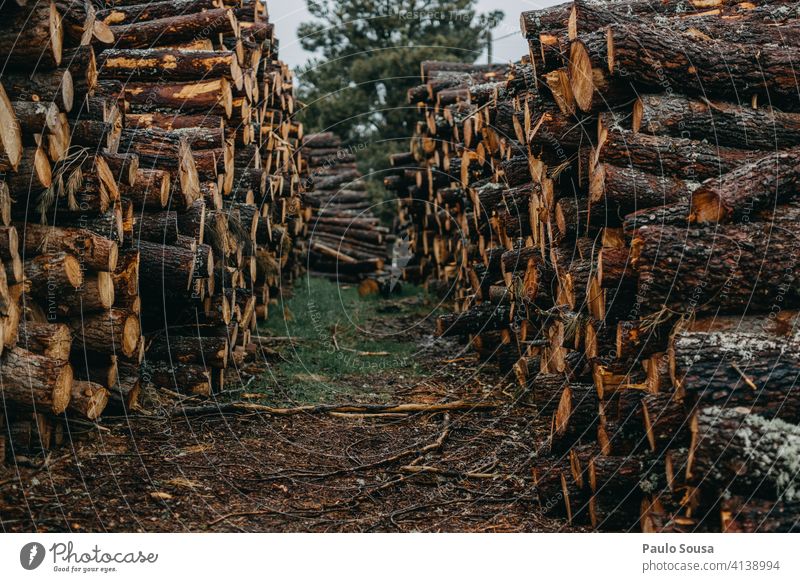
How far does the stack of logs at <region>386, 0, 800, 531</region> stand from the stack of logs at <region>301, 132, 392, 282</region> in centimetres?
786

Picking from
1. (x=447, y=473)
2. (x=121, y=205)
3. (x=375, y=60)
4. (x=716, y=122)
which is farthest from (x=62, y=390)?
(x=375, y=60)

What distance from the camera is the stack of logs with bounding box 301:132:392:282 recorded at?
46.5ft

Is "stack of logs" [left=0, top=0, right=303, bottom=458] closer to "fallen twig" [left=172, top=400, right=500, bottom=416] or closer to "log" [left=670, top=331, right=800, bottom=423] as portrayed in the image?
"fallen twig" [left=172, top=400, right=500, bottom=416]

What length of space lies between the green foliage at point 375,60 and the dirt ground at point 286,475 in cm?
1449

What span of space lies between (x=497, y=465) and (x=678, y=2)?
437 centimetres

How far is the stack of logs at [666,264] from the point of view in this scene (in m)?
3.25

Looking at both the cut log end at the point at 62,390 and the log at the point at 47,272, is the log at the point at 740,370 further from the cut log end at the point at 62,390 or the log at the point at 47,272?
the log at the point at 47,272

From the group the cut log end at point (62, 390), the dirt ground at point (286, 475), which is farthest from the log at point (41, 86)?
the dirt ground at point (286, 475)

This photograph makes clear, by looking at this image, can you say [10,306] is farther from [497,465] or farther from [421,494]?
[497,465]

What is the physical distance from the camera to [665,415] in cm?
347

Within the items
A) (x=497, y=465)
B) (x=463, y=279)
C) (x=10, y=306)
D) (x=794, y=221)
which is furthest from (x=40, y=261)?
(x=463, y=279)

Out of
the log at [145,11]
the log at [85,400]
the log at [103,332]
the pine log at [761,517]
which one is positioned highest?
the log at [145,11]

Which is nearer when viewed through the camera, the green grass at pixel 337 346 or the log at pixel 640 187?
the log at pixel 640 187

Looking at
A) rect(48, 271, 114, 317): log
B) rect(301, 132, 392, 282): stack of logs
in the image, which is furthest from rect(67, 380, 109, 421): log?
rect(301, 132, 392, 282): stack of logs
